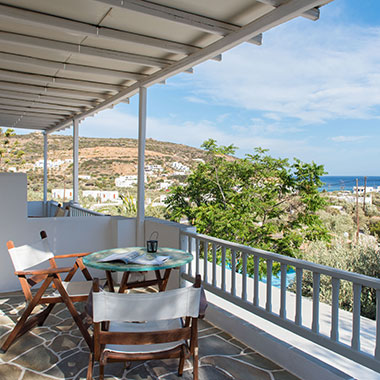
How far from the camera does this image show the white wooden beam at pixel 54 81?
476cm

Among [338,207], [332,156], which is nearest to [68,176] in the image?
[338,207]

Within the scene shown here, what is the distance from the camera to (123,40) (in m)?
3.47

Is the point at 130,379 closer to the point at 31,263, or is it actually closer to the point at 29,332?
the point at 29,332

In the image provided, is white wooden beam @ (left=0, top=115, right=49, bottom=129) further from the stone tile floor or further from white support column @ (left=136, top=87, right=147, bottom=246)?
the stone tile floor

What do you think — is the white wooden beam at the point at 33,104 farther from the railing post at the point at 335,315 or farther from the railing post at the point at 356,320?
the railing post at the point at 356,320

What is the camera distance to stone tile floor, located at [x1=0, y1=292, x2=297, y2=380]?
8.75 feet

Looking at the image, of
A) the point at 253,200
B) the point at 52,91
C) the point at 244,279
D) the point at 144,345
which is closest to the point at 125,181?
the point at 253,200

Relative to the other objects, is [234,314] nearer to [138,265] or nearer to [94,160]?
[138,265]

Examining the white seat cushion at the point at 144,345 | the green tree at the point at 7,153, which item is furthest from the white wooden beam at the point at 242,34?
the green tree at the point at 7,153

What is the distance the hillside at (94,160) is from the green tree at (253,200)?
1140 centimetres

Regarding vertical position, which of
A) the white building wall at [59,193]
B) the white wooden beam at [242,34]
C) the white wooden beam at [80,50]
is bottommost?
the white building wall at [59,193]

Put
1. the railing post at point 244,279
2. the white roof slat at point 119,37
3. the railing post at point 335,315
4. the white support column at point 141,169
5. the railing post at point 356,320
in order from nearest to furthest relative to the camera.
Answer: the railing post at point 356,320 < the railing post at point 335,315 < the white roof slat at point 119,37 < the railing post at point 244,279 < the white support column at point 141,169

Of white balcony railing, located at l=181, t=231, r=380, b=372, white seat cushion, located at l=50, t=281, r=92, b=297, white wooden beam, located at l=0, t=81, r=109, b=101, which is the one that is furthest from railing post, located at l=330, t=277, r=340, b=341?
white wooden beam, located at l=0, t=81, r=109, b=101

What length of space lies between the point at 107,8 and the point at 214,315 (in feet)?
9.48
